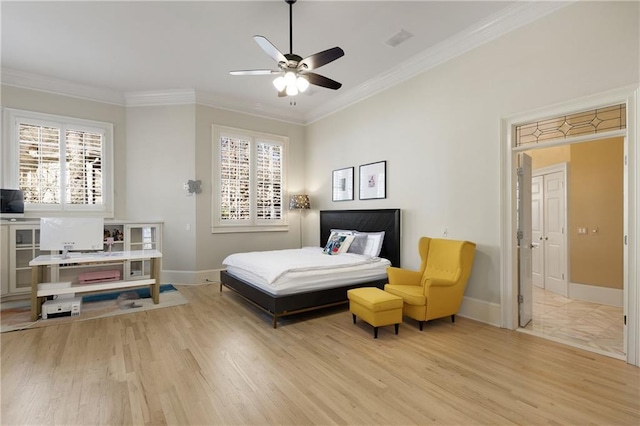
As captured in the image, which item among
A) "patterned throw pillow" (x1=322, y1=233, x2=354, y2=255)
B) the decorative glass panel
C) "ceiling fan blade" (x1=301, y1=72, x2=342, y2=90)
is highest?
"ceiling fan blade" (x1=301, y1=72, x2=342, y2=90)

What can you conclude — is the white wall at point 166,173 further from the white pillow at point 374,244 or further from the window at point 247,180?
the white pillow at point 374,244

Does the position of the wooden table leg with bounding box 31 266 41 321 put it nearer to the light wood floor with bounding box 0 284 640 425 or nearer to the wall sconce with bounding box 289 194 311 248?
the light wood floor with bounding box 0 284 640 425

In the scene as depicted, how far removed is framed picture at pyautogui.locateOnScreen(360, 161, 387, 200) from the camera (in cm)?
513

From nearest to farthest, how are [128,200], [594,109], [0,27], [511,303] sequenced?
[594,109]
[511,303]
[0,27]
[128,200]

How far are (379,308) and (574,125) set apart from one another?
2.81 m

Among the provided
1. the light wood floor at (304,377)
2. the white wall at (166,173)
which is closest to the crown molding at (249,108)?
the white wall at (166,173)

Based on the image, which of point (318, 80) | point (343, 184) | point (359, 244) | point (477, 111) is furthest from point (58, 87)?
point (477, 111)

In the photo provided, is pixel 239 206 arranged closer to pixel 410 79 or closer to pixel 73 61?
pixel 73 61

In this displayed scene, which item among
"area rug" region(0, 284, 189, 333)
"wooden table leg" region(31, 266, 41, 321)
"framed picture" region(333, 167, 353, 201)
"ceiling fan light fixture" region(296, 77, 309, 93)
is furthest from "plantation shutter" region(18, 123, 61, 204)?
"framed picture" region(333, 167, 353, 201)

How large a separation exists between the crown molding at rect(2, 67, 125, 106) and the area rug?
354cm

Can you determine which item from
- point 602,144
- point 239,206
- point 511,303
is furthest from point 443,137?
point 239,206

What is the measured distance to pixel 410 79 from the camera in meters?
4.70

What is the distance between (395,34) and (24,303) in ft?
21.5

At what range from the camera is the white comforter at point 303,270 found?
372cm
